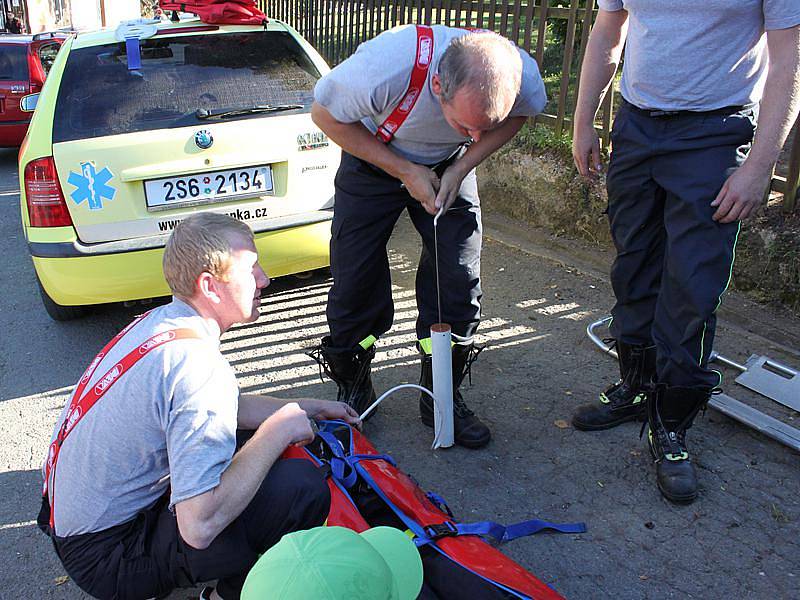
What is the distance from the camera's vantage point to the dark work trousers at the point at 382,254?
9.75 ft

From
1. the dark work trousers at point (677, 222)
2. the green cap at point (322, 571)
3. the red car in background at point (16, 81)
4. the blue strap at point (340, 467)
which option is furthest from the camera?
the red car in background at point (16, 81)

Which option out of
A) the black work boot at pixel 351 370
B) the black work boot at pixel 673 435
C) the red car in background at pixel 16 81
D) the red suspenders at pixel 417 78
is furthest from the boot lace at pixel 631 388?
the red car in background at pixel 16 81

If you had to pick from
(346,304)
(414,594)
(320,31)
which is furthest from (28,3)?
(414,594)

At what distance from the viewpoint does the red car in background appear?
887cm

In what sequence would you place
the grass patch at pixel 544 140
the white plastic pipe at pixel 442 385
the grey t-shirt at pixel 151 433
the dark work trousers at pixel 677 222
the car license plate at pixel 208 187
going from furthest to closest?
the grass patch at pixel 544 140
the car license plate at pixel 208 187
the white plastic pipe at pixel 442 385
the dark work trousers at pixel 677 222
the grey t-shirt at pixel 151 433

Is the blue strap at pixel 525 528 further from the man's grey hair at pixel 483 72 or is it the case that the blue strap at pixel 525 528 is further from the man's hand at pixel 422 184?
the man's grey hair at pixel 483 72

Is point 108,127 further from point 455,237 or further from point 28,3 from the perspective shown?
point 28,3

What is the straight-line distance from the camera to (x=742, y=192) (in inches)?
96.3

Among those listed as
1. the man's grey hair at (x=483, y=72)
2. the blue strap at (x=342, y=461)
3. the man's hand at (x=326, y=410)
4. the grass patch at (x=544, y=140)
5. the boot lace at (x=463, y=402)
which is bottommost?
the boot lace at (x=463, y=402)

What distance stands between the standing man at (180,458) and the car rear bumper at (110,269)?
1.88 meters

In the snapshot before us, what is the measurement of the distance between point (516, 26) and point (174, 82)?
9.78 ft

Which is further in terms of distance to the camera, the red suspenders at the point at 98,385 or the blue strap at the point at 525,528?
the blue strap at the point at 525,528

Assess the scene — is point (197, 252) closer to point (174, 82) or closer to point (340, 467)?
point (340, 467)

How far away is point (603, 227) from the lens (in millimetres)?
5055
